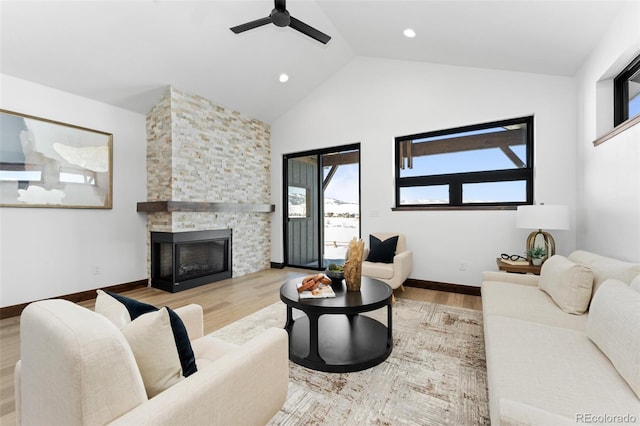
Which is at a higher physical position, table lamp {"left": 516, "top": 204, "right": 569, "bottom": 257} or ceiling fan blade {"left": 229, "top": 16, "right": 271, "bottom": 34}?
ceiling fan blade {"left": 229, "top": 16, "right": 271, "bottom": 34}

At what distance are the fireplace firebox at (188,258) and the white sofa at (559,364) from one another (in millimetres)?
3778

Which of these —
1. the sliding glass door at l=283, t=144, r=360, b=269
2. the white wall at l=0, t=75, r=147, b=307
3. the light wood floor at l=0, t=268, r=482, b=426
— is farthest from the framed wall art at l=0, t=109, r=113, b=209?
the sliding glass door at l=283, t=144, r=360, b=269

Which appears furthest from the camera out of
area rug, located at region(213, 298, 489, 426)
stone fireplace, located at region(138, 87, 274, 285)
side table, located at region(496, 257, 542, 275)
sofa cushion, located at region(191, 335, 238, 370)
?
stone fireplace, located at region(138, 87, 274, 285)

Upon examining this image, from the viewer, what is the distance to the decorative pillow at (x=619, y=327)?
111 cm

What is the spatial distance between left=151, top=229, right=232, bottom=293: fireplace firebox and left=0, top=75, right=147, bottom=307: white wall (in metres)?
0.32

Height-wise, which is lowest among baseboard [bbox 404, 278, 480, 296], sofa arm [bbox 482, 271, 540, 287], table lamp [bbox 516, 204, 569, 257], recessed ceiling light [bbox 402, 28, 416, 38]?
baseboard [bbox 404, 278, 480, 296]

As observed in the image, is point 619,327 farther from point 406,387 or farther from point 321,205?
point 321,205

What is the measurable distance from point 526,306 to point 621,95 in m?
2.24

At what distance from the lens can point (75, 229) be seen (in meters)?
3.60

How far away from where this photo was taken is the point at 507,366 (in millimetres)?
1290

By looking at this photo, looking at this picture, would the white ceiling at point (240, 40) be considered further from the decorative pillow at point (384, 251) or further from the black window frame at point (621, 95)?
the decorative pillow at point (384, 251)

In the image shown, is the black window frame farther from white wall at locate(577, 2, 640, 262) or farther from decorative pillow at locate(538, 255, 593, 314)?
decorative pillow at locate(538, 255, 593, 314)

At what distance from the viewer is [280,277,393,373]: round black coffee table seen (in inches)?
78.2

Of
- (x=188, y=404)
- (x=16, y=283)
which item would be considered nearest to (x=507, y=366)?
(x=188, y=404)
